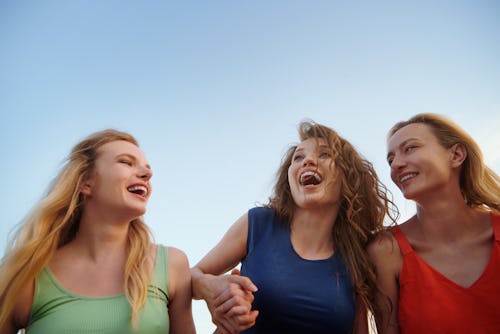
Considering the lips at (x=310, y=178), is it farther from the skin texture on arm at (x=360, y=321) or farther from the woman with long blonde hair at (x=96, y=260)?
the woman with long blonde hair at (x=96, y=260)

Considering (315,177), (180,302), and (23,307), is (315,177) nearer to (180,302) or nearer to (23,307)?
(180,302)

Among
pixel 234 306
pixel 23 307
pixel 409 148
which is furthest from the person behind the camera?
pixel 409 148

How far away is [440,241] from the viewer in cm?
374

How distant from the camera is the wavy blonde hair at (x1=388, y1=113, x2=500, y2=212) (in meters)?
3.98

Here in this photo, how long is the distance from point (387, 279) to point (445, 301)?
1.73 ft

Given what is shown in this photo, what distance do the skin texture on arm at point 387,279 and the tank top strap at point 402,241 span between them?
0.04 metres

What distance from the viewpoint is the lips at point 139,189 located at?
332cm

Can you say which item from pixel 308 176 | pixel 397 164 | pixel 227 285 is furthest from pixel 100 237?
pixel 397 164

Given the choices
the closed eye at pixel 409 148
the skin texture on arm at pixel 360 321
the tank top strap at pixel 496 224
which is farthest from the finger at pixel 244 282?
the tank top strap at pixel 496 224

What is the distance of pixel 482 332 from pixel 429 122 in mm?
2213

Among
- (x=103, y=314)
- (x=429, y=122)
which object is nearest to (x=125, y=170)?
(x=103, y=314)

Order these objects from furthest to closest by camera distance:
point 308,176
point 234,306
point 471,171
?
point 471,171 < point 308,176 < point 234,306

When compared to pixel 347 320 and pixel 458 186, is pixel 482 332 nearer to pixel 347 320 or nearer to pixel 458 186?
pixel 347 320

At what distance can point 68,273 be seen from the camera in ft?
9.81
